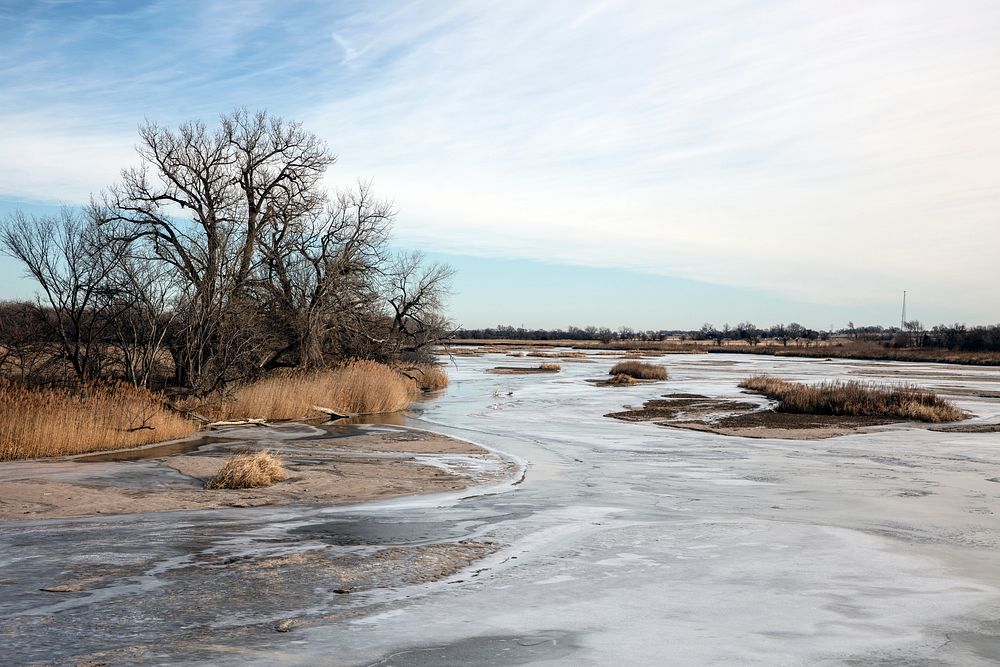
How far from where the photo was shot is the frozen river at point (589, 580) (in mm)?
6277

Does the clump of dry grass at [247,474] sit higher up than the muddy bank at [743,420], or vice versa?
the clump of dry grass at [247,474]

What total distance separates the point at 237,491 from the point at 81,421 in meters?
6.35

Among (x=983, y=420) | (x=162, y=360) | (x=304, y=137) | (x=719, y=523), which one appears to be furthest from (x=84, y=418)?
(x=983, y=420)

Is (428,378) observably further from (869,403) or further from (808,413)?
(869,403)

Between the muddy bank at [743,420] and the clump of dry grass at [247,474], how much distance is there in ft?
48.2

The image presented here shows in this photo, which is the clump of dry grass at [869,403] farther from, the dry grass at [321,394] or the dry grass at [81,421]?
the dry grass at [81,421]

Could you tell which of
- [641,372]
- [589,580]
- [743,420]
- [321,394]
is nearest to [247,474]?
[589,580]

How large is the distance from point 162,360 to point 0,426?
13.6 m

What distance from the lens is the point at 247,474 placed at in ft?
42.9

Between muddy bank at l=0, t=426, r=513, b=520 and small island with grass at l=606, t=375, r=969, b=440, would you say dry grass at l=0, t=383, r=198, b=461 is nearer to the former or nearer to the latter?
muddy bank at l=0, t=426, r=513, b=520

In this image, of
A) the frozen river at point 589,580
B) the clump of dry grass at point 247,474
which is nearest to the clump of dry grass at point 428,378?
the frozen river at point 589,580

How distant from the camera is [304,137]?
32.1 metres

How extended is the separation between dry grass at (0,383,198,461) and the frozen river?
6.26 metres

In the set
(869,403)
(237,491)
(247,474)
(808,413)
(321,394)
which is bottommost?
(237,491)
